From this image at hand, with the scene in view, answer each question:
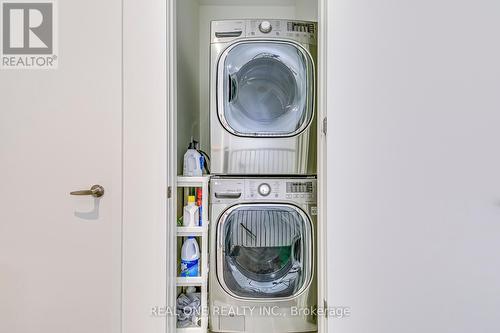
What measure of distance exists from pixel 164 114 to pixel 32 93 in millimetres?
620

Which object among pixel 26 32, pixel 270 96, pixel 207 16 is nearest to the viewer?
pixel 26 32

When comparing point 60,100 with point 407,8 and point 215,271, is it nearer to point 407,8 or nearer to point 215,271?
point 215,271

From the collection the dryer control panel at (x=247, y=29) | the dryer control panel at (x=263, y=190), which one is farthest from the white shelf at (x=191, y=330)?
the dryer control panel at (x=247, y=29)

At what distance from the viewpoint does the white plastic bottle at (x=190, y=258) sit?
5.15 ft

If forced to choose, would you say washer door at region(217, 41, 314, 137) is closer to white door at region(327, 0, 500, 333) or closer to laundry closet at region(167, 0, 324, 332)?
laundry closet at region(167, 0, 324, 332)

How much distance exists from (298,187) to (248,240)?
0.45 meters

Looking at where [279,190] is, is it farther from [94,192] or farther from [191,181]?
[94,192]

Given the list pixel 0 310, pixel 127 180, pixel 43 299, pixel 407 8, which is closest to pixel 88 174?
pixel 127 180

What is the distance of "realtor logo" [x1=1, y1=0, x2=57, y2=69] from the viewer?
1.27m

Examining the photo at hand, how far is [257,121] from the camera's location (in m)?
1.72

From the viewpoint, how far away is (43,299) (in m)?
1.31

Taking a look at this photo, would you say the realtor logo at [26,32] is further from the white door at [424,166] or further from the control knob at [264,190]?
the white door at [424,166]

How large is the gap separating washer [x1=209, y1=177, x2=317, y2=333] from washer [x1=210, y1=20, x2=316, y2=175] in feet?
0.37

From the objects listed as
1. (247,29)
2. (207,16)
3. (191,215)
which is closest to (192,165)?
(191,215)
